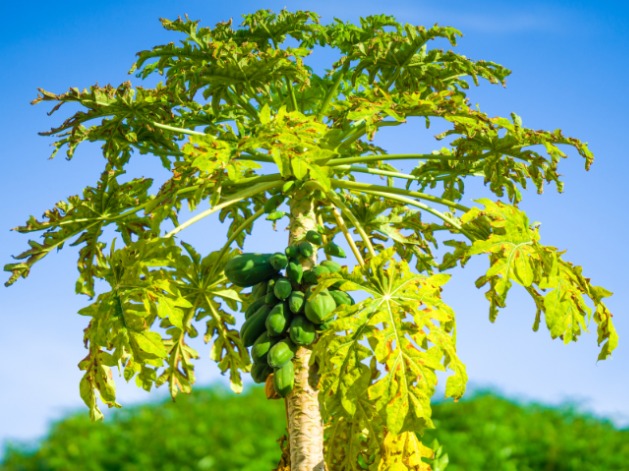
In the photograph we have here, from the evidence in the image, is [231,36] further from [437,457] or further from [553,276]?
[437,457]

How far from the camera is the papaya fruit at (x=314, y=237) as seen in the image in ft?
12.8

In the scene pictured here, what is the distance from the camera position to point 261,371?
3775 millimetres

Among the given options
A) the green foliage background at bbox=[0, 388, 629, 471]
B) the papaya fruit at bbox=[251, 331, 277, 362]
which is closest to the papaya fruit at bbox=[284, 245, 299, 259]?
the papaya fruit at bbox=[251, 331, 277, 362]

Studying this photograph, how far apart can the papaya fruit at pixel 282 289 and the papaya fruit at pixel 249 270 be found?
15 centimetres

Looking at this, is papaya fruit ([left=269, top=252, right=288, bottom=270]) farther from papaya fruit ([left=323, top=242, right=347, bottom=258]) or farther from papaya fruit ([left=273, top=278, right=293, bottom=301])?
papaya fruit ([left=323, top=242, right=347, bottom=258])

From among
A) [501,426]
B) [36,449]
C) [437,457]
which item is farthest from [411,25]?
[36,449]

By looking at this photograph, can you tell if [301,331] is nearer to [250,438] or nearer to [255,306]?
[255,306]

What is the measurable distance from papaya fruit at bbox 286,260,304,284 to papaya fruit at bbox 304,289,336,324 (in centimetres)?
19

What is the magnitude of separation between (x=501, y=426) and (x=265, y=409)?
93.8 inches

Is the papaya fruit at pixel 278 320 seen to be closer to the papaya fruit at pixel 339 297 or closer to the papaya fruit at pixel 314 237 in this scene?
the papaya fruit at pixel 339 297

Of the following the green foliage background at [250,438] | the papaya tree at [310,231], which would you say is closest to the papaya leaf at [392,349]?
the papaya tree at [310,231]

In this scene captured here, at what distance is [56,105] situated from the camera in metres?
4.05

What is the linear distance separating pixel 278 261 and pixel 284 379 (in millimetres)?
616

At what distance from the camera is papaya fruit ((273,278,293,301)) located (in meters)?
3.71
